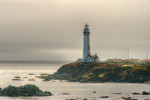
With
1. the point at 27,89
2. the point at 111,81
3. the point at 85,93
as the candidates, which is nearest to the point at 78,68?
the point at 111,81

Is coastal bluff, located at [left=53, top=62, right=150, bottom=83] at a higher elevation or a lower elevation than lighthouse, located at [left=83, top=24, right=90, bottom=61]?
lower

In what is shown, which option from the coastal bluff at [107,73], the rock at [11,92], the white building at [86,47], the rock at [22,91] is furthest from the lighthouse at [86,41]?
the rock at [11,92]

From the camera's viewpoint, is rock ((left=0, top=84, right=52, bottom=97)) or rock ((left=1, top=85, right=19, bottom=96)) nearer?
rock ((left=1, top=85, right=19, bottom=96))

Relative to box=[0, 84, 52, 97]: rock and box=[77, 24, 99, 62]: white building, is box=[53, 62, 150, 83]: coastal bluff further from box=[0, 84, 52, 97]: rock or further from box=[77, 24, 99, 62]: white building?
box=[0, 84, 52, 97]: rock

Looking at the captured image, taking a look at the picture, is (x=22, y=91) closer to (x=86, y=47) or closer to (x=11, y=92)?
(x=11, y=92)

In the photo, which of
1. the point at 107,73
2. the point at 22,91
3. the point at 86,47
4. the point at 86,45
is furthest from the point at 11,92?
the point at 86,47

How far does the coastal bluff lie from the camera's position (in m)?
116

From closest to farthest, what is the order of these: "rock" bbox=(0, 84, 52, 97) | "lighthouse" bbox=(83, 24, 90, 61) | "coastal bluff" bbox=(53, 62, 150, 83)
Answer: "rock" bbox=(0, 84, 52, 97) → "coastal bluff" bbox=(53, 62, 150, 83) → "lighthouse" bbox=(83, 24, 90, 61)

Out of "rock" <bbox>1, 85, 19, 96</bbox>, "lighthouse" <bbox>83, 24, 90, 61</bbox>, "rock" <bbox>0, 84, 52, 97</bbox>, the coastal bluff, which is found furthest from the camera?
"lighthouse" <bbox>83, 24, 90, 61</bbox>

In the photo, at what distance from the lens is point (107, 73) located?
118 m

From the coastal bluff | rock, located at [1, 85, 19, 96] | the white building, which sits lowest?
rock, located at [1, 85, 19, 96]

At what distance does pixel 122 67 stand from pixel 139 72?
850 cm

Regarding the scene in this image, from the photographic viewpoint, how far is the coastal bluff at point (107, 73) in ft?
381

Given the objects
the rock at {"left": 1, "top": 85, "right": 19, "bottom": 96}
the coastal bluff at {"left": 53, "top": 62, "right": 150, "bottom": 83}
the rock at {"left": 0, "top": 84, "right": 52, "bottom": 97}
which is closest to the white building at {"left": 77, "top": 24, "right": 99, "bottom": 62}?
the coastal bluff at {"left": 53, "top": 62, "right": 150, "bottom": 83}
